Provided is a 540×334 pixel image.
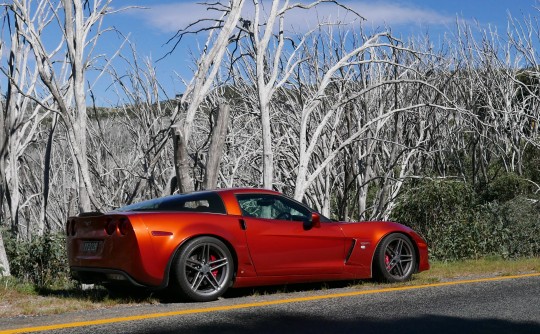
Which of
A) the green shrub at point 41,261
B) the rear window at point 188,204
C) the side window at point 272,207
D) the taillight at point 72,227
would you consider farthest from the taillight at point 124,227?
the green shrub at point 41,261

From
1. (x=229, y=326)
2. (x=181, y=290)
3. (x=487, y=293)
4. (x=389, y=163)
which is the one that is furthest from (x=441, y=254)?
(x=229, y=326)

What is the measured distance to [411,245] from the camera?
9.86 m

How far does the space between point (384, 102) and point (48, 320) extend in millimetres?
11610

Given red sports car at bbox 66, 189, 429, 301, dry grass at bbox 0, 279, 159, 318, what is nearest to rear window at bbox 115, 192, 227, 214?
red sports car at bbox 66, 189, 429, 301

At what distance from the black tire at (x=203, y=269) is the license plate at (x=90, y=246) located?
945mm

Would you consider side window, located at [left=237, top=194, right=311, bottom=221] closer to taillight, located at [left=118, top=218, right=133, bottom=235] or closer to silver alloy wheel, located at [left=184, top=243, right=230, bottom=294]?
silver alloy wheel, located at [left=184, top=243, right=230, bottom=294]

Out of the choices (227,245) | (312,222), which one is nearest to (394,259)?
(312,222)

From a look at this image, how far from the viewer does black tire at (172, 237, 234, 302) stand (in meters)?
7.83

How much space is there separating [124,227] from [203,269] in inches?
36.3

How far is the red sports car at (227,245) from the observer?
780cm

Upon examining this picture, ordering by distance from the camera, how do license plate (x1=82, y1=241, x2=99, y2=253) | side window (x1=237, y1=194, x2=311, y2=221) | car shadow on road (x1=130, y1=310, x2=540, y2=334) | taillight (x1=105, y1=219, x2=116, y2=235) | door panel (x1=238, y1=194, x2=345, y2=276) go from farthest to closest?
side window (x1=237, y1=194, x2=311, y2=221)
door panel (x1=238, y1=194, x2=345, y2=276)
license plate (x1=82, y1=241, x2=99, y2=253)
taillight (x1=105, y1=219, x2=116, y2=235)
car shadow on road (x1=130, y1=310, x2=540, y2=334)

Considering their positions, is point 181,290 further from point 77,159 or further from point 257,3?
point 257,3

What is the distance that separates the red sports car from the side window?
0.04 feet

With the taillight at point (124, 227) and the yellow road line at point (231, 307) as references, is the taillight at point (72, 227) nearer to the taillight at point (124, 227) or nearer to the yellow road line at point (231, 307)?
the taillight at point (124, 227)
